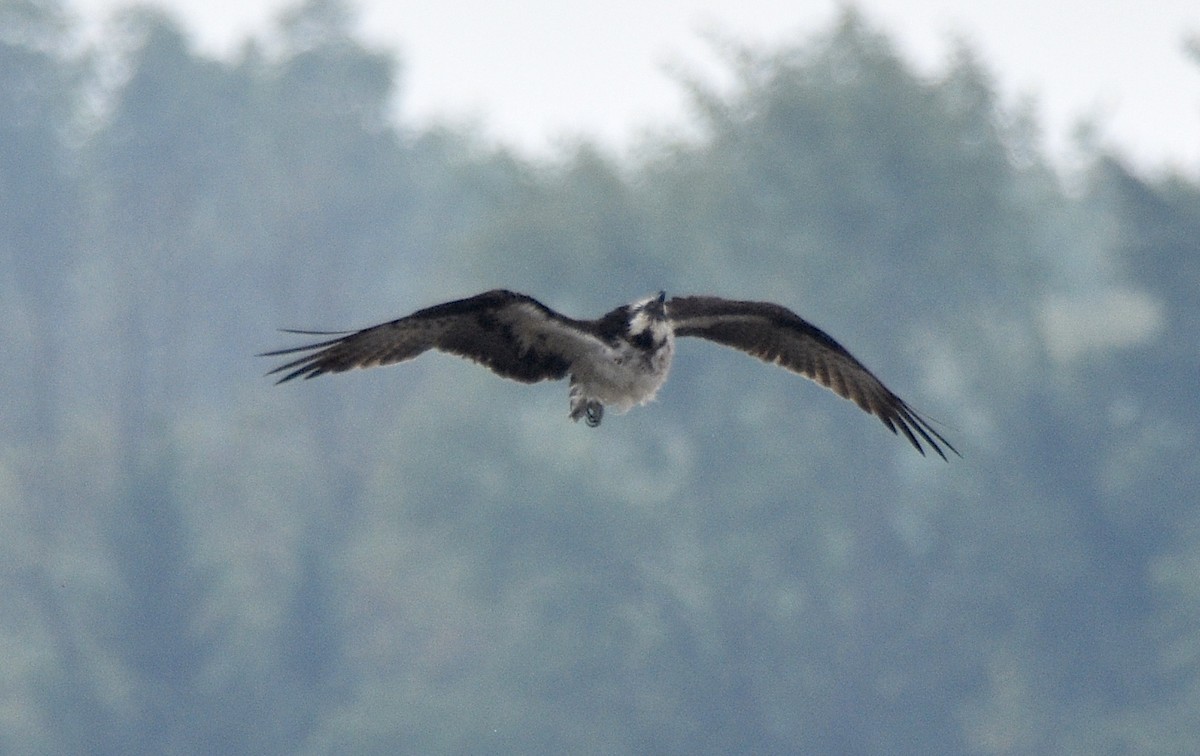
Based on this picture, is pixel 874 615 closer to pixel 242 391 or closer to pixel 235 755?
pixel 235 755

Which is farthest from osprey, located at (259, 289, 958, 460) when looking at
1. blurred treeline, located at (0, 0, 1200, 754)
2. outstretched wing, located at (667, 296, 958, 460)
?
blurred treeline, located at (0, 0, 1200, 754)

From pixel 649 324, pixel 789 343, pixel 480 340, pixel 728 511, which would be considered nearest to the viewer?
pixel 480 340

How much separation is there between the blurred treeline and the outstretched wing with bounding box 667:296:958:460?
2857cm

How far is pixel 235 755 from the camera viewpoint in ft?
138

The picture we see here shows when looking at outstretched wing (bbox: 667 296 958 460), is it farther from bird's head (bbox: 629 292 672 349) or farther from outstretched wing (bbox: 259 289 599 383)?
outstretched wing (bbox: 259 289 599 383)

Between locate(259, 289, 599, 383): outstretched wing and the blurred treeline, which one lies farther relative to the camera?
the blurred treeline

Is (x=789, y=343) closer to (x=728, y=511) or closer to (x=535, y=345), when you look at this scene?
(x=535, y=345)

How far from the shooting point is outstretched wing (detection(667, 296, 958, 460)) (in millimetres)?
12383

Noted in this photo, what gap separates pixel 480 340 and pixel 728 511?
108 ft

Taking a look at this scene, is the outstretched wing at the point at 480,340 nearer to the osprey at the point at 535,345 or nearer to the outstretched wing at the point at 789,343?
the osprey at the point at 535,345

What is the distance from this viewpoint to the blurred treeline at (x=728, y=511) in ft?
137

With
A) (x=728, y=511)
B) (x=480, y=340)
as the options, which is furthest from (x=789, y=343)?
(x=728, y=511)

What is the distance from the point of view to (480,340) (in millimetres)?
11250

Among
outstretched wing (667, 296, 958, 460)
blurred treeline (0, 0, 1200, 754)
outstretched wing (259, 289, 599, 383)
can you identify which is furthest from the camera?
blurred treeline (0, 0, 1200, 754)
